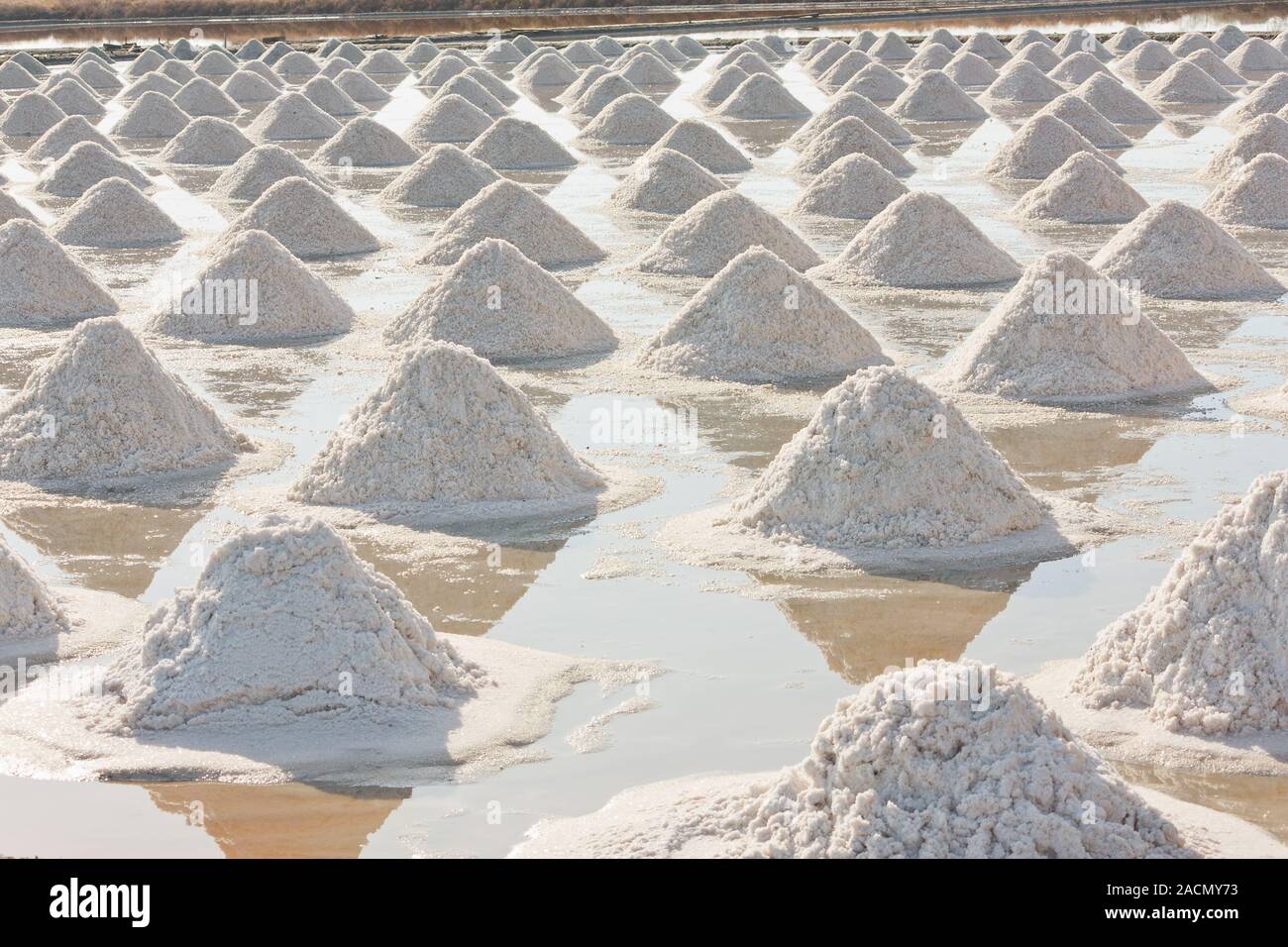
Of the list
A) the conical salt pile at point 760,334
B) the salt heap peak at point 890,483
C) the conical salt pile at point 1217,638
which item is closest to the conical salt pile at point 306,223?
the conical salt pile at point 760,334

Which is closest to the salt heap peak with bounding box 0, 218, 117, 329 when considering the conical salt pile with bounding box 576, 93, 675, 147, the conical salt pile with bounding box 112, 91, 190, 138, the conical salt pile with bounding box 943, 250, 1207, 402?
the conical salt pile with bounding box 943, 250, 1207, 402

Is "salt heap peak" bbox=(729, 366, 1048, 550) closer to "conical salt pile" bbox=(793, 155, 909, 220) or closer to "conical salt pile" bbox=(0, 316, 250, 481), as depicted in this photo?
"conical salt pile" bbox=(0, 316, 250, 481)

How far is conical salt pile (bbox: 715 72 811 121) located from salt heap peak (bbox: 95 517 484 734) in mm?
20417

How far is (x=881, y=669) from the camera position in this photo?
636 cm

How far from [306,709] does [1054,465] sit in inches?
172

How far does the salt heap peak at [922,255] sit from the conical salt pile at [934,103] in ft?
36.6

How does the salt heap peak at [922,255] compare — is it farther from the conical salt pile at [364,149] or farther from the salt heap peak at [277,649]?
the conical salt pile at [364,149]

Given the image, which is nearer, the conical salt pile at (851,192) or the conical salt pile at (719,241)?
the conical salt pile at (719,241)

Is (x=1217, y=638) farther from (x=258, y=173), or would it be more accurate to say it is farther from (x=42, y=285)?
(x=258, y=173)

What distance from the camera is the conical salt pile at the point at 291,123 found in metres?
24.3

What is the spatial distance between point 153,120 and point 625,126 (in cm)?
621

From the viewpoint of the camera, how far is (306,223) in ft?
51.3

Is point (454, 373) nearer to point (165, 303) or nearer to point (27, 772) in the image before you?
point (27, 772)
